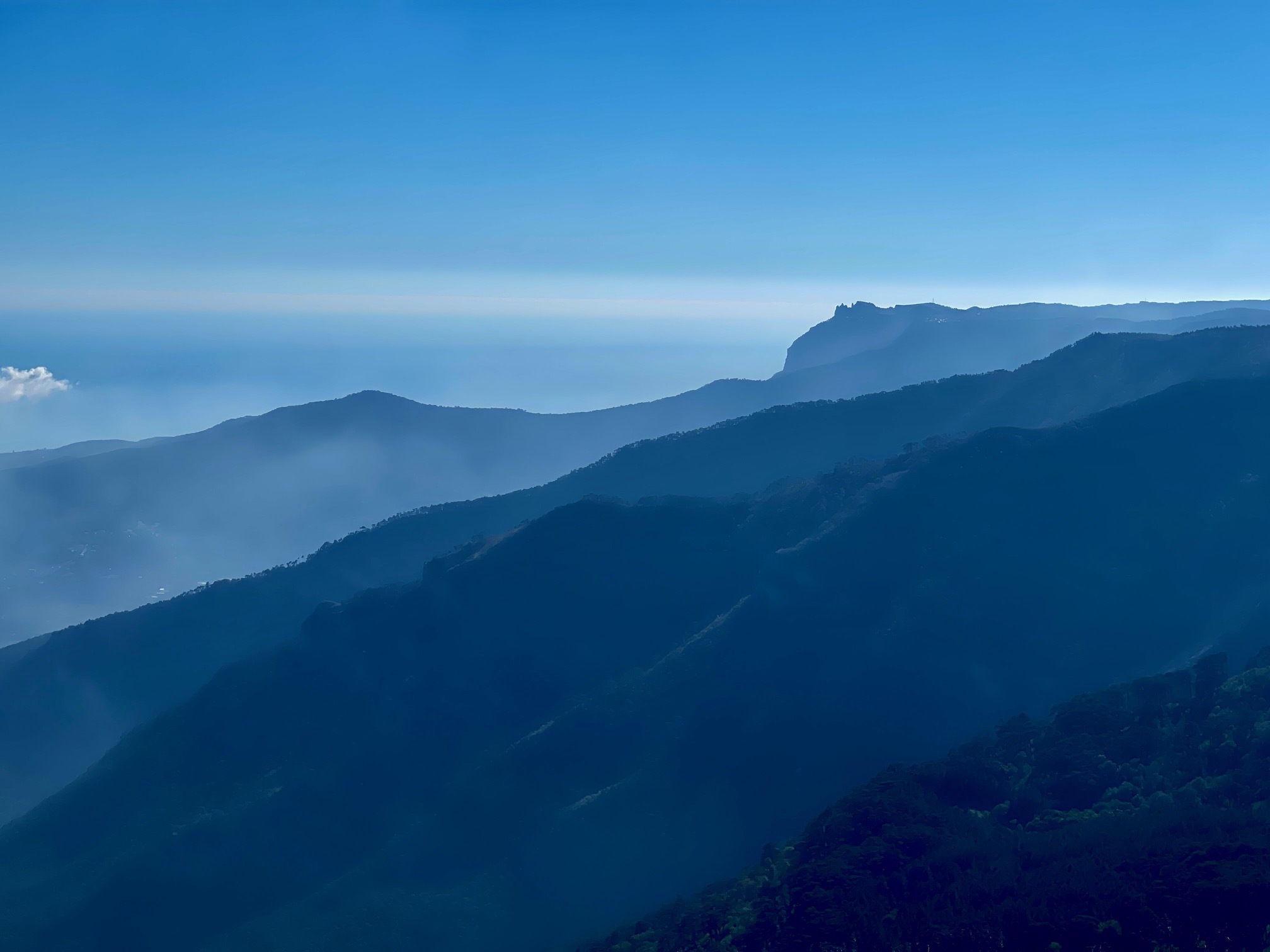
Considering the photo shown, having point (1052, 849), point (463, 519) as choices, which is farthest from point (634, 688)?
point (463, 519)

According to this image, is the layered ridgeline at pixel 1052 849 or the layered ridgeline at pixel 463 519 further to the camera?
the layered ridgeline at pixel 463 519

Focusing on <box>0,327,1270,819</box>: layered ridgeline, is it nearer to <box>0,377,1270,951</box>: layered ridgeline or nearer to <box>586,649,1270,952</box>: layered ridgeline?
<box>0,377,1270,951</box>: layered ridgeline

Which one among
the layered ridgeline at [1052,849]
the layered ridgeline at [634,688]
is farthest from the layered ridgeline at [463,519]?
the layered ridgeline at [1052,849]

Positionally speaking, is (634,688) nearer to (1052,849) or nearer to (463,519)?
(1052,849)

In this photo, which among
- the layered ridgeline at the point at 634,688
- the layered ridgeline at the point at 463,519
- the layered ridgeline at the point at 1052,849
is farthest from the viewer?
the layered ridgeline at the point at 463,519

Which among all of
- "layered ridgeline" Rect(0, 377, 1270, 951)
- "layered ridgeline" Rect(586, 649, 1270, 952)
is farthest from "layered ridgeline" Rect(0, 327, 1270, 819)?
"layered ridgeline" Rect(586, 649, 1270, 952)

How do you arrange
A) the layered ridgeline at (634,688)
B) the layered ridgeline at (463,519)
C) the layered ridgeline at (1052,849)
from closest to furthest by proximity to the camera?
1. the layered ridgeline at (1052,849)
2. the layered ridgeline at (634,688)
3. the layered ridgeline at (463,519)

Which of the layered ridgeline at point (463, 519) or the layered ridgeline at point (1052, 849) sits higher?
the layered ridgeline at point (463, 519)

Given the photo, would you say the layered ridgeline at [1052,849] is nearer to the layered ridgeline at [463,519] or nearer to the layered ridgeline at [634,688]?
the layered ridgeline at [634,688]
